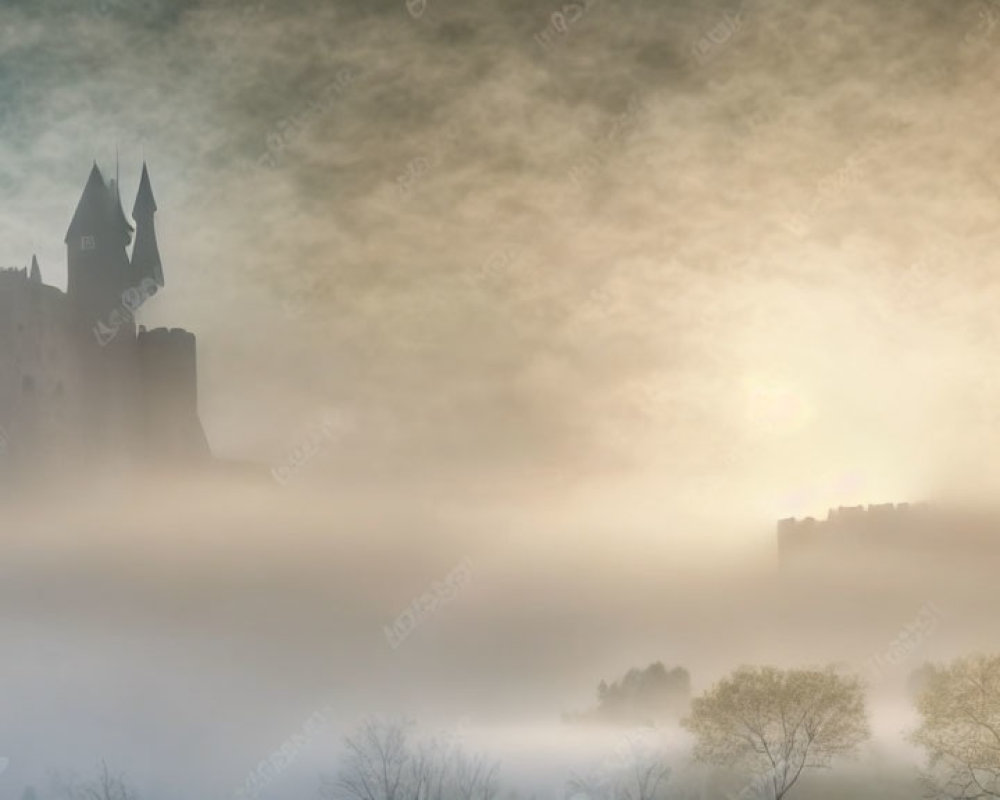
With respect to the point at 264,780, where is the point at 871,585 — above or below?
above

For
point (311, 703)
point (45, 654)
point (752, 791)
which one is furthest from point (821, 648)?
point (45, 654)

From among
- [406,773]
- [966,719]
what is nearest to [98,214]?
[406,773]

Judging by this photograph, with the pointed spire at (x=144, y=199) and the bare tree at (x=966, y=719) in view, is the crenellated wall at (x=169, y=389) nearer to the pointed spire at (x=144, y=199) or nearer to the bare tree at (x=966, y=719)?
the pointed spire at (x=144, y=199)

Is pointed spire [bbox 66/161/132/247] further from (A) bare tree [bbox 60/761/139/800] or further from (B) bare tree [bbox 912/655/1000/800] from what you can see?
(B) bare tree [bbox 912/655/1000/800]

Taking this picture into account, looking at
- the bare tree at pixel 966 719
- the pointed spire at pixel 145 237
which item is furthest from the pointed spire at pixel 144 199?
the bare tree at pixel 966 719

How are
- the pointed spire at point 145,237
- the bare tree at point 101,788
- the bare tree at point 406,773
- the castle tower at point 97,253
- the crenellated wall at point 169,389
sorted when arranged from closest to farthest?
the bare tree at point 406,773, the bare tree at point 101,788, the castle tower at point 97,253, the crenellated wall at point 169,389, the pointed spire at point 145,237

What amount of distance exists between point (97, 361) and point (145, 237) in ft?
40.9

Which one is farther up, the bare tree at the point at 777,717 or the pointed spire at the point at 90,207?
the pointed spire at the point at 90,207

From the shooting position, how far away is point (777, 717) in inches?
2459

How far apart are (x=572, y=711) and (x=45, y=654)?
34.9m

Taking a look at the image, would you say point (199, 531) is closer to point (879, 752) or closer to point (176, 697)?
point (176, 697)

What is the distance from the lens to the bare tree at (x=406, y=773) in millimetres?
68875

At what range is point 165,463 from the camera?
99625mm

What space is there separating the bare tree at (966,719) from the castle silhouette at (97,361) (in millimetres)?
57958
